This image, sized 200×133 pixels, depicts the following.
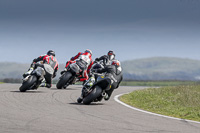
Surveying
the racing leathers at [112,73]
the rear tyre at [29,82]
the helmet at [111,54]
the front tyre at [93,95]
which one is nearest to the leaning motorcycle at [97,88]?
the front tyre at [93,95]

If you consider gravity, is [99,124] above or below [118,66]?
below

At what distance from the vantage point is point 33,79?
17156 mm

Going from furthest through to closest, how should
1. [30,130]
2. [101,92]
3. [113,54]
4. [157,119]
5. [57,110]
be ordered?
[113,54] → [101,92] → [57,110] → [157,119] → [30,130]

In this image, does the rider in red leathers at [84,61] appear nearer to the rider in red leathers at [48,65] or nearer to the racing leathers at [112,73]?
the rider in red leathers at [48,65]

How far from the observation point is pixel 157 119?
9.74m

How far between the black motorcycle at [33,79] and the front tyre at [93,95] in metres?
5.01

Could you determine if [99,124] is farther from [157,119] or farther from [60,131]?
[157,119]

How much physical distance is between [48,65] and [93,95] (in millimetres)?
6322

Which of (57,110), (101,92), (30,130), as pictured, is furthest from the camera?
(101,92)

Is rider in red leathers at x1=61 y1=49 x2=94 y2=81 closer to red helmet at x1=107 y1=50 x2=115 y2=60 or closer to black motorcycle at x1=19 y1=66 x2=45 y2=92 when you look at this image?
black motorcycle at x1=19 y1=66 x2=45 y2=92

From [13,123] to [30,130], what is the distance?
885 millimetres

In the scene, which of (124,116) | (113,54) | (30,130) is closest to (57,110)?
(124,116)

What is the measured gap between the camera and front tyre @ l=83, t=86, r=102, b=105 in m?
12.6

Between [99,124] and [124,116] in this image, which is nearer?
[99,124]
